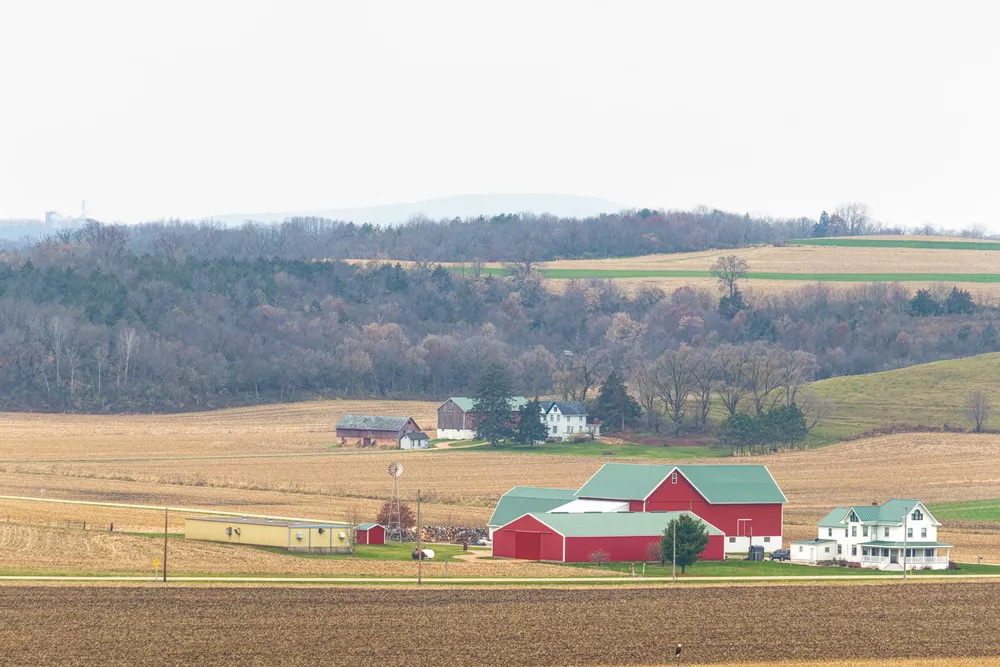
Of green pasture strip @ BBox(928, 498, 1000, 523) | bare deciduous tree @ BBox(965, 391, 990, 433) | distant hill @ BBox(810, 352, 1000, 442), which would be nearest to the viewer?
green pasture strip @ BBox(928, 498, 1000, 523)

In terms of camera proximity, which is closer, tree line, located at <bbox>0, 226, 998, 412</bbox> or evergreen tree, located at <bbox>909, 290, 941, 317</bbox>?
tree line, located at <bbox>0, 226, 998, 412</bbox>

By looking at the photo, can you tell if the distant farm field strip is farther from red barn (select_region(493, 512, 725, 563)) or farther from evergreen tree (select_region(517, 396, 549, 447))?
red barn (select_region(493, 512, 725, 563))

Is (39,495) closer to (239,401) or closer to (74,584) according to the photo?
(74,584)

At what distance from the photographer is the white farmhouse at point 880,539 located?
6250 centimetres

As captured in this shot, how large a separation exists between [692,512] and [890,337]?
281 ft

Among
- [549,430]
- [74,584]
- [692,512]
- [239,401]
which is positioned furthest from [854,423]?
[74,584]

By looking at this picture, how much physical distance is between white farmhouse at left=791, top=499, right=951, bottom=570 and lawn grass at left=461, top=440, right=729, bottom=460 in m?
35.6

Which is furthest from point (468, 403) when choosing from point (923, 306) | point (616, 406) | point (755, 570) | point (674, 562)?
point (674, 562)

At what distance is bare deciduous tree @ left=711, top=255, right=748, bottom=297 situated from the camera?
172 metres

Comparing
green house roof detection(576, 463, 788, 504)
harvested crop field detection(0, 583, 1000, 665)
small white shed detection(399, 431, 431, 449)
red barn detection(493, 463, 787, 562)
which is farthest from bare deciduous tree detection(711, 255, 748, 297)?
harvested crop field detection(0, 583, 1000, 665)

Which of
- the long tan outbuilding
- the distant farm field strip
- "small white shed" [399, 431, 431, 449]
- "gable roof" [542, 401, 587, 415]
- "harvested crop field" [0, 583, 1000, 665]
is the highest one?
the distant farm field strip

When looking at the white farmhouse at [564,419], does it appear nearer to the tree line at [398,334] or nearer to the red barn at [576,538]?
the tree line at [398,334]

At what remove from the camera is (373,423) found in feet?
371

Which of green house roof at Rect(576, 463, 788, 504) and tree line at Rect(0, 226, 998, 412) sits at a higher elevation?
tree line at Rect(0, 226, 998, 412)
